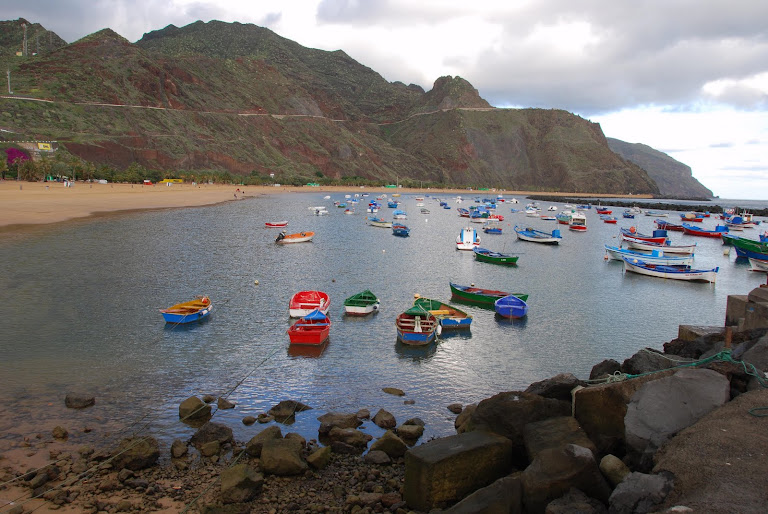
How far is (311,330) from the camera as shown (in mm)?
21812

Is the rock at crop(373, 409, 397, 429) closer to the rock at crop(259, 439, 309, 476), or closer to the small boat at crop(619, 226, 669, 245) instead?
the rock at crop(259, 439, 309, 476)

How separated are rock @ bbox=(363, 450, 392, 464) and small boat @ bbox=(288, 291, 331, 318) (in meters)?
13.2

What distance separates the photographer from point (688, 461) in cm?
759

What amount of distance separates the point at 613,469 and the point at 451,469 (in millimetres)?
2706

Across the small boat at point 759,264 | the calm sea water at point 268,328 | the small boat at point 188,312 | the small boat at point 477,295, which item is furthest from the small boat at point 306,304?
the small boat at point 759,264

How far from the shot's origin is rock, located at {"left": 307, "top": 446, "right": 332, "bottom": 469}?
11.7 meters

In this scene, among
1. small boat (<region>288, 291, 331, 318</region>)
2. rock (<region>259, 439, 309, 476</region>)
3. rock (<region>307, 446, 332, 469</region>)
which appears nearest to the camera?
rock (<region>259, 439, 309, 476</region>)

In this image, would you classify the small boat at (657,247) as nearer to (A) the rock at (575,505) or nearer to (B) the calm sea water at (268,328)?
(B) the calm sea water at (268,328)

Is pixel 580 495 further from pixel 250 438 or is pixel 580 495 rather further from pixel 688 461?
pixel 250 438

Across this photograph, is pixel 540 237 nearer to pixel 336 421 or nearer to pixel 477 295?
pixel 477 295

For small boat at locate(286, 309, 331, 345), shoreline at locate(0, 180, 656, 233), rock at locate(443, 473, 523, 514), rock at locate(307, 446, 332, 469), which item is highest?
shoreline at locate(0, 180, 656, 233)

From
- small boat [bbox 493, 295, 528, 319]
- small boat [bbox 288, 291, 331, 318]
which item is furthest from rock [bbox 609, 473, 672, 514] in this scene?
small boat [bbox 493, 295, 528, 319]

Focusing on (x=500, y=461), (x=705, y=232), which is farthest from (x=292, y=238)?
(x=705, y=232)

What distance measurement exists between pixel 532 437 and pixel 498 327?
15952 millimetres
